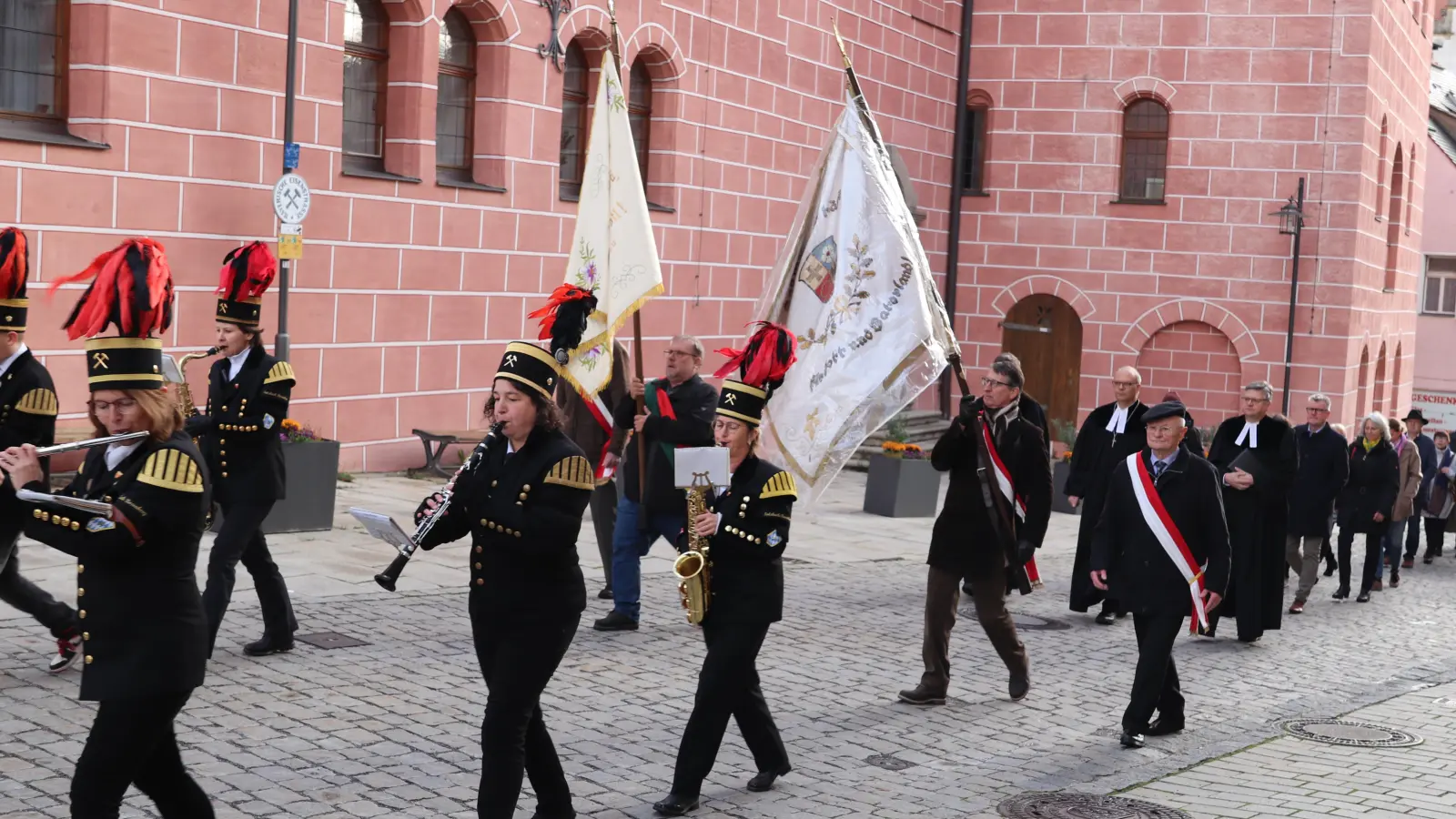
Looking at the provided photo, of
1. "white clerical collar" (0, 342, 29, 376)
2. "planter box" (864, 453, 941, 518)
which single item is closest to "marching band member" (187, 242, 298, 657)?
"white clerical collar" (0, 342, 29, 376)

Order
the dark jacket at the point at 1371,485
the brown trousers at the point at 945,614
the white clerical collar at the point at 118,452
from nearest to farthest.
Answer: the white clerical collar at the point at 118,452 < the brown trousers at the point at 945,614 < the dark jacket at the point at 1371,485

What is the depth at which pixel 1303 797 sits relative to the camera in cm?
736

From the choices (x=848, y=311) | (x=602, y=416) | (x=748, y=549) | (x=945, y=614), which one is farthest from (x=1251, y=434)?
(x=748, y=549)

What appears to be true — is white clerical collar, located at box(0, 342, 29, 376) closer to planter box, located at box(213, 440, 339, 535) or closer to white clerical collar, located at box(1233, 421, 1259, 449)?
planter box, located at box(213, 440, 339, 535)

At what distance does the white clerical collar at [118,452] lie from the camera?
5.02 metres

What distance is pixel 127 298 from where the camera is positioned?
17.0 ft

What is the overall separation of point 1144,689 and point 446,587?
4.87m

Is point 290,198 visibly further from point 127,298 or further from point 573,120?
point 127,298

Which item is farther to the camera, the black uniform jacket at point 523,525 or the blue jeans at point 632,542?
the blue jeans at point 632,542

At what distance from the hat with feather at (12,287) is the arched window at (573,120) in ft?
38.5

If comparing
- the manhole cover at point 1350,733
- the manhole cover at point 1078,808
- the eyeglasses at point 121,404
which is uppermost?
the eyeglasses at point 121,404

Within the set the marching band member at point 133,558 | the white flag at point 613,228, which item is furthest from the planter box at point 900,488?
the marching band member at point 133,558

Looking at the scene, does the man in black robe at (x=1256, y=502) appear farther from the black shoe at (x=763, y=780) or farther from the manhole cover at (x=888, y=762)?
the black shoe at (x=763, y=780)

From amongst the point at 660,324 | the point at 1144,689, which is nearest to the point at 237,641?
the point at 1144,689
